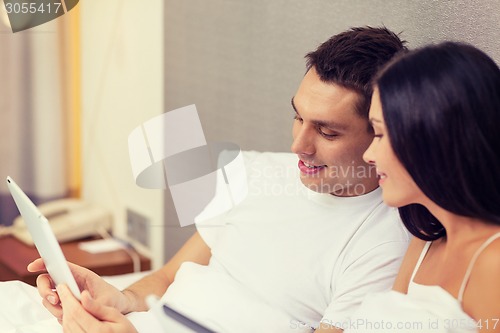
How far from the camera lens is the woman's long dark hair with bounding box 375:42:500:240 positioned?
993 mm

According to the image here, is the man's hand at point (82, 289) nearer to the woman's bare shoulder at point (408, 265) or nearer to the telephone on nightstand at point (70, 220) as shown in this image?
the woman's bare shoulder at point (408, 265)

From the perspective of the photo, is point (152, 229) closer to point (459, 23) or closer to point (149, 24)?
point (149, 24)

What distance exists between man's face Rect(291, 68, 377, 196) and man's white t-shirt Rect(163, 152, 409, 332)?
0.04m

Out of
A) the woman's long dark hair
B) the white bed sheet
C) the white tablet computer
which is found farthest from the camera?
the white bed sheet

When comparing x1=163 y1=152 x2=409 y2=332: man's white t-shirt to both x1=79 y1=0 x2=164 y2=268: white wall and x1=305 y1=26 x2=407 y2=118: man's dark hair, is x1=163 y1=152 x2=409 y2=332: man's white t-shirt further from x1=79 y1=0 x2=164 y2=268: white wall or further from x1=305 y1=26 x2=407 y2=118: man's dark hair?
x1=79 y1=0 x2=164 y2=268: white wall

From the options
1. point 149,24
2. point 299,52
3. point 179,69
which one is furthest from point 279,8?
point 149,24

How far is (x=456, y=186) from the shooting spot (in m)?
1.01

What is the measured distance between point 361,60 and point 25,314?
0.97m

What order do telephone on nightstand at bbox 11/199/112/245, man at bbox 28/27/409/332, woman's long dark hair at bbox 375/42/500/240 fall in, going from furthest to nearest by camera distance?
telephone on nightstand at bbox 11/199/112/245 < man at bbox 28/27/409/332 < woman's long dark hair at bbox 375/42/500/240

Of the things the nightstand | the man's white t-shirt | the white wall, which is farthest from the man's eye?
the nightstand

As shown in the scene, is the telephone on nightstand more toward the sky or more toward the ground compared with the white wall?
more toward the ground

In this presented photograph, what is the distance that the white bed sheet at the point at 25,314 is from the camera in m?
1.43

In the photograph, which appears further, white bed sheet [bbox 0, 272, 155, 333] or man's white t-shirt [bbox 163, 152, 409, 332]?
white bed sheet [bbox 0, 272, 155, 333]

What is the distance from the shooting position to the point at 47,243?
3.86 feet
